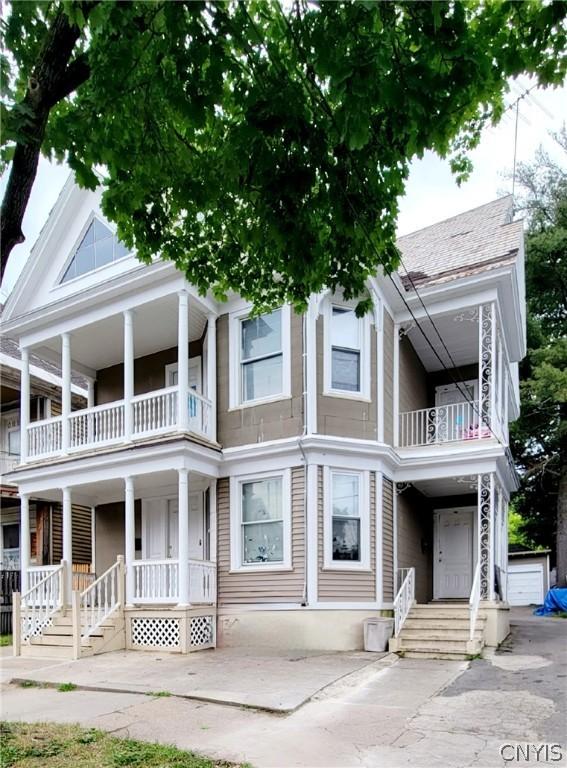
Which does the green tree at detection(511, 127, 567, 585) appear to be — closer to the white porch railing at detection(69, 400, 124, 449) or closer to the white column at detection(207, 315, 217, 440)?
the white column at detection(207, 315, 217, 440)

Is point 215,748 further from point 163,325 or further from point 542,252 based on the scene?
point 542,252

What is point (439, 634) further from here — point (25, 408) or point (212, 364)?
point (25, 408)

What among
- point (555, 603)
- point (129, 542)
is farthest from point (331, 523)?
point (555, 603)

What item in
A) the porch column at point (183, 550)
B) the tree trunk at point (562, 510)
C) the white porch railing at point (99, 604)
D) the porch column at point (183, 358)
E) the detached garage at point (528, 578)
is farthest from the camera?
the detached garage at point (528, 578)

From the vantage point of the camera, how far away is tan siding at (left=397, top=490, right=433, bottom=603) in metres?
13.3

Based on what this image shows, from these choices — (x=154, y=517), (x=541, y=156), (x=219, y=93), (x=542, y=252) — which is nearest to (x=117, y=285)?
(x=154, y=517)

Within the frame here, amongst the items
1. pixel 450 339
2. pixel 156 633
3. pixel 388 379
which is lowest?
pixel 156 633

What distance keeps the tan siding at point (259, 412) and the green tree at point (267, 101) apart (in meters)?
5.87

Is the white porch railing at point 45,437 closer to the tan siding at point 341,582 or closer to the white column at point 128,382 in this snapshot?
the white column at point 128,382

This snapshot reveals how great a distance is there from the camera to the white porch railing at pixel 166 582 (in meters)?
11.5

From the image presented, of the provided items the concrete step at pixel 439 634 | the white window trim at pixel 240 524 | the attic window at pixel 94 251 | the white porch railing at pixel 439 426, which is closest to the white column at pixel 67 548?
the white window trim at pixel 240 524

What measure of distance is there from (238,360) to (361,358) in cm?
237

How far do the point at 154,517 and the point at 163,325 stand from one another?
4185 mm

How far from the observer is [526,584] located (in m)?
24.0
